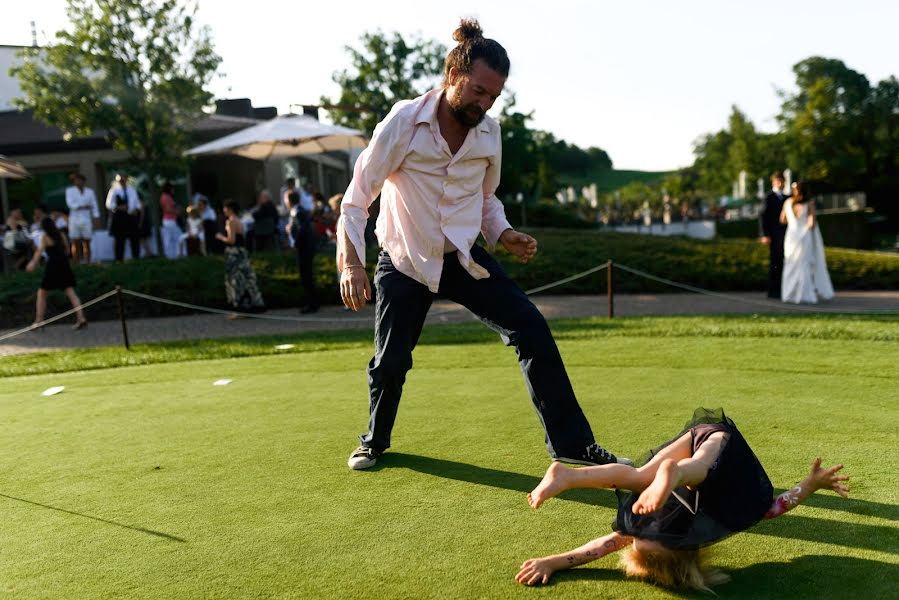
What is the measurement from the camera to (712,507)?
3.14m

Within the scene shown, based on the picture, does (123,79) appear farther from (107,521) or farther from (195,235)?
(107,521)

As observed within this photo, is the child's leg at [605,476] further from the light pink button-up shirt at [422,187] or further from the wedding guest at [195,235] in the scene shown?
the wedding guest at [195,235]

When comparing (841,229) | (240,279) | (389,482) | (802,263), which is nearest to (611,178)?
(841,229)

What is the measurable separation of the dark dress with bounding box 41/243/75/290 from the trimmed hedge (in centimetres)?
223

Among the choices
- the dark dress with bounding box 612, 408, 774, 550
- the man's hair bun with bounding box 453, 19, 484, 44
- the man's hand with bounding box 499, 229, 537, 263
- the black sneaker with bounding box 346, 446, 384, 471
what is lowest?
the black sneaker with bounding box 346, 446, 384, 471

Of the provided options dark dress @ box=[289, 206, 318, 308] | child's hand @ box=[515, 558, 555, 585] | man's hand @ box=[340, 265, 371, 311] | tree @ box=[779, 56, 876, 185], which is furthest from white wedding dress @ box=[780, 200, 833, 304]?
tree @ box=[779, 56, 876, 185]

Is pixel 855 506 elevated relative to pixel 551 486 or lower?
lower

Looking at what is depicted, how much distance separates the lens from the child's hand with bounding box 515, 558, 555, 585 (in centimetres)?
305

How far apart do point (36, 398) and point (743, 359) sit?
6073mm

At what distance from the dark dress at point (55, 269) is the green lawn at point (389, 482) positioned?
637cm

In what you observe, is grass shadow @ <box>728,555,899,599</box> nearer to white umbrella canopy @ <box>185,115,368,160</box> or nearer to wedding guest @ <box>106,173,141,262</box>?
white umbrella canopy @ <box>185,115,368,160</box>

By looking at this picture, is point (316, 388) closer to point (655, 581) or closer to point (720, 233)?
point (655, 581)

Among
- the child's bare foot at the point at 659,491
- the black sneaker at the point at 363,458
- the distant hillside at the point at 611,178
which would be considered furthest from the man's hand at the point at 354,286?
the distant hillside at the point at 611,178

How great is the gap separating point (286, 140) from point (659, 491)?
17.8m
